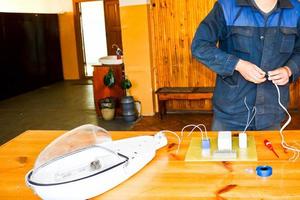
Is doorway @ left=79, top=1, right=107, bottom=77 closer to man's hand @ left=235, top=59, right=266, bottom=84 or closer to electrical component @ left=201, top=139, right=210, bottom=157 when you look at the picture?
man's hand @ left=235, top=59, right=266, bottom=84

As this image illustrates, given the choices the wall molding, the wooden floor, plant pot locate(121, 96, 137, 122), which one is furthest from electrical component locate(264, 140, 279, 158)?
the wall molding

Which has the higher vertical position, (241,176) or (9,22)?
(9,22)

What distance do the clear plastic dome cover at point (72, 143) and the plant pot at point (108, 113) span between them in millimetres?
3814

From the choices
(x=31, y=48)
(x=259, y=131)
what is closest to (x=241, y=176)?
(x=259, y=131)

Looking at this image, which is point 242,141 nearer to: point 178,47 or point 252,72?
point 252,72

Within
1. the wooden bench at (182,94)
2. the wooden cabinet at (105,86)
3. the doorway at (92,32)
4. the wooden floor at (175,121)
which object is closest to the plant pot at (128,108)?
the wooden floor at (175,121)

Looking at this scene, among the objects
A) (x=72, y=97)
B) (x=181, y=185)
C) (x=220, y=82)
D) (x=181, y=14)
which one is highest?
(x=181, y=14)

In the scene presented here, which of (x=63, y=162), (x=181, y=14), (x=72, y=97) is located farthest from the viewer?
(x=72, y=97)

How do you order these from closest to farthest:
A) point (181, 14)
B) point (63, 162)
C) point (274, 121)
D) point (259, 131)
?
point (63, 162) → point (259, 131) → point (274, 121) → point (181, 14)

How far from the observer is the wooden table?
1185 millimetres

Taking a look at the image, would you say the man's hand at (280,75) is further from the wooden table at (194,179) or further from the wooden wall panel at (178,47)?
the wooden wall panel at (178,47)

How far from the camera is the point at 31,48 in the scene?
28.5 feet

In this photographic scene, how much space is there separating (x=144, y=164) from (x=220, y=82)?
2.48 ft

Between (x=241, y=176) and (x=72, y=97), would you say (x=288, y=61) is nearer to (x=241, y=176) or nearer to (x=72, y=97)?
(x=241, y=176)
